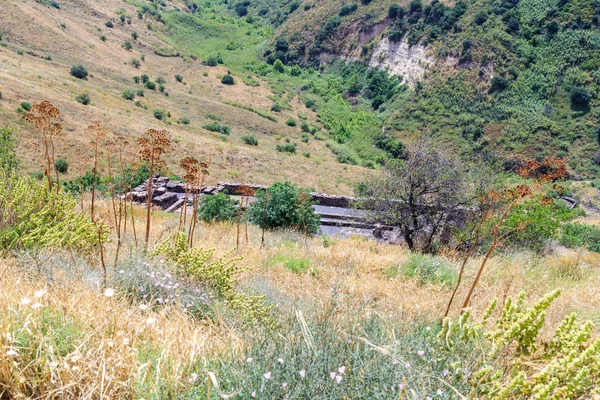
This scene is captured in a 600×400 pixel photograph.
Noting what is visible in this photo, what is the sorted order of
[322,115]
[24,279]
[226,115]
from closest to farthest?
[24,279]
[226,115]
[322,115]

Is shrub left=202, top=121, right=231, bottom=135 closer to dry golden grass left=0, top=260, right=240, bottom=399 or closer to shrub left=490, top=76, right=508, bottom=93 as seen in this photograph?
shrub left=490, top=76, right=508, bottom=93

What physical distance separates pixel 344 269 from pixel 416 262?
1.21 m

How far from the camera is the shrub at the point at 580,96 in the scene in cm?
4331

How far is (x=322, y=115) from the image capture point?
189 ft

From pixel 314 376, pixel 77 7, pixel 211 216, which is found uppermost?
pixel 77 7

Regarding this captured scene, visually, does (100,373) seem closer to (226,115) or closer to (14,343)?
(14,343)

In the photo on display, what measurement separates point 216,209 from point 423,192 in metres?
5.69

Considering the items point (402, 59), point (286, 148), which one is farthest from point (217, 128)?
point (402, 59)

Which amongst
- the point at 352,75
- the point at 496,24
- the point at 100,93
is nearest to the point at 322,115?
the point at 352,75

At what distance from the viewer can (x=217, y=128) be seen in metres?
41.5

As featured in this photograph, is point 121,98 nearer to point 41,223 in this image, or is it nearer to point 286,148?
point 286,148

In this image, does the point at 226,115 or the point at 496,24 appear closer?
the point at 226,115

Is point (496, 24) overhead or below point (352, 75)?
overhead

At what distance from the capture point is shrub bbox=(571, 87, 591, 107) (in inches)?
1705
